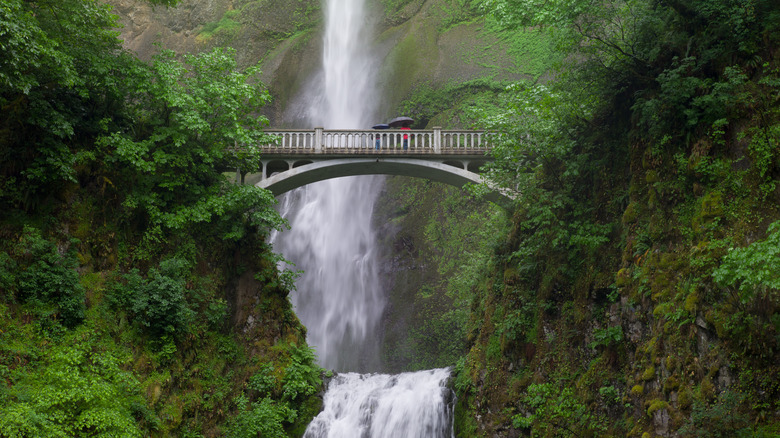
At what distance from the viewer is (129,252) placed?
12.8 m

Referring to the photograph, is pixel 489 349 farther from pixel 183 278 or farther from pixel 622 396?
pixel 183 278

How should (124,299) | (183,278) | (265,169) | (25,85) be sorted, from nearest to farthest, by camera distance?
(25,85) < (124,299) < (183,278) < (265,169)

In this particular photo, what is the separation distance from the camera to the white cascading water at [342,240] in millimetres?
24750

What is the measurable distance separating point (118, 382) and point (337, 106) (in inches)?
911

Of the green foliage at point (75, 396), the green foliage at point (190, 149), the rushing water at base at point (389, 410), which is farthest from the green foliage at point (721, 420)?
the green foliage at point (190, 149)

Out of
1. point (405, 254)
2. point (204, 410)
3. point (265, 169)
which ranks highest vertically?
point (265, 169)

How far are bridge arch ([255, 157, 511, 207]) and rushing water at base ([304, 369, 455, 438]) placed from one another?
657cm

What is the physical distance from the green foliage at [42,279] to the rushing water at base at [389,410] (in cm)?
688

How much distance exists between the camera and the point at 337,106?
31078mm

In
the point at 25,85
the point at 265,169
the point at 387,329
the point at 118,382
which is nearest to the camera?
the point at 25,85

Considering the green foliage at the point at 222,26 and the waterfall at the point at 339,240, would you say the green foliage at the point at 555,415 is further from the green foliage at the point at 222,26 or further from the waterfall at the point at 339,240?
the green foliage at the point at 222,26

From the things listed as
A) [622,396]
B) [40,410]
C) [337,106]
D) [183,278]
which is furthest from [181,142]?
[337,106]

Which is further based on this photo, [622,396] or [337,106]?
[337,106]

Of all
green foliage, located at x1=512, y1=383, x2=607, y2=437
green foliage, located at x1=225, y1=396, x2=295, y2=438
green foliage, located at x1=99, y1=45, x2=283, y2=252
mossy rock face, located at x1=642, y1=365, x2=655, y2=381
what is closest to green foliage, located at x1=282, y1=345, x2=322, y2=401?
green foliage, located at x1=225, y1=396, x2=295, y2=438
